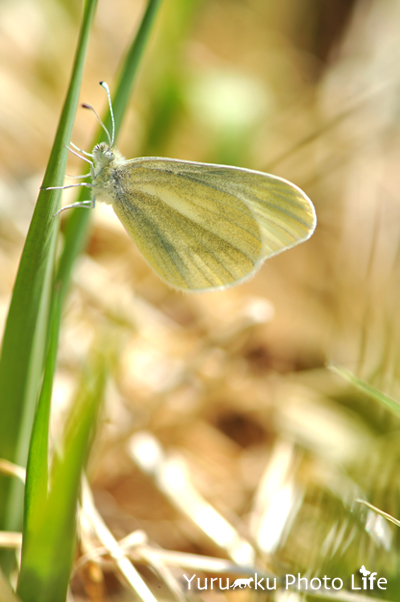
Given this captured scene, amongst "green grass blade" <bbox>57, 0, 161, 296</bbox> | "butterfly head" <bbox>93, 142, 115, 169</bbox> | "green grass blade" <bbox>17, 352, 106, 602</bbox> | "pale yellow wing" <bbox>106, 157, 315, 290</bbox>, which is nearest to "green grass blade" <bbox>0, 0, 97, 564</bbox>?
"green grass blade" <bbox>57, 0, 161, 296</bbox>

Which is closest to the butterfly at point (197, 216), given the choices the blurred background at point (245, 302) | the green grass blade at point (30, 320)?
the blurred background at point (245, 302)

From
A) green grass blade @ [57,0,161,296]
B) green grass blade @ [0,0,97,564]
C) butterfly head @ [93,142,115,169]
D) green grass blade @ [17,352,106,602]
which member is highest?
butterfly head @ [93,142,115,169]

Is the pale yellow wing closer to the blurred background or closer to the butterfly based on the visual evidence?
the butterfly

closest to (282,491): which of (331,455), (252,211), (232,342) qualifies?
(331,455)

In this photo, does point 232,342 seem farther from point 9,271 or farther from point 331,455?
point 9,271

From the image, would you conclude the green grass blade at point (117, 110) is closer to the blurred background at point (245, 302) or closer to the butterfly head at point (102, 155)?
the butterfly head at point (102, 155)

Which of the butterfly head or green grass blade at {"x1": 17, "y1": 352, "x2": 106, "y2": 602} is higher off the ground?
the butterfly head
